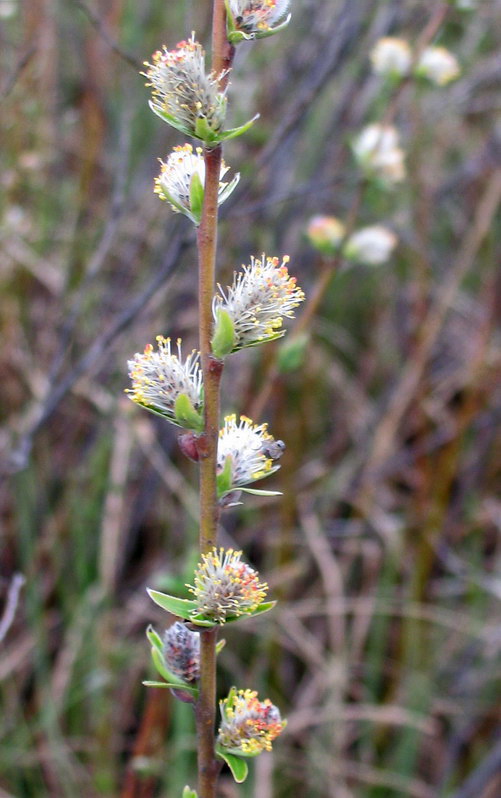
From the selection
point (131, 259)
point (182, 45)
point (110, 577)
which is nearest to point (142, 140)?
point (131, 259)

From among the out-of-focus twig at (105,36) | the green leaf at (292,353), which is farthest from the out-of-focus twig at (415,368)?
the out-of-focus twig at (105,36)

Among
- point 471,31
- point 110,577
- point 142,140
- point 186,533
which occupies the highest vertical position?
point 471,31

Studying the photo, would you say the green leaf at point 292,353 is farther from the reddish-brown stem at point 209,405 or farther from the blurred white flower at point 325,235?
the reddish-brown stem at point 209,405

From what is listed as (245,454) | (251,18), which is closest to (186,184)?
(251,18)

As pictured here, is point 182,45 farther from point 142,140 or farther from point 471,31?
point 471,31

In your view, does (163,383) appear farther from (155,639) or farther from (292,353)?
(292,353)

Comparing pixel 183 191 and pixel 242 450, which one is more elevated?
pixel 183 191
